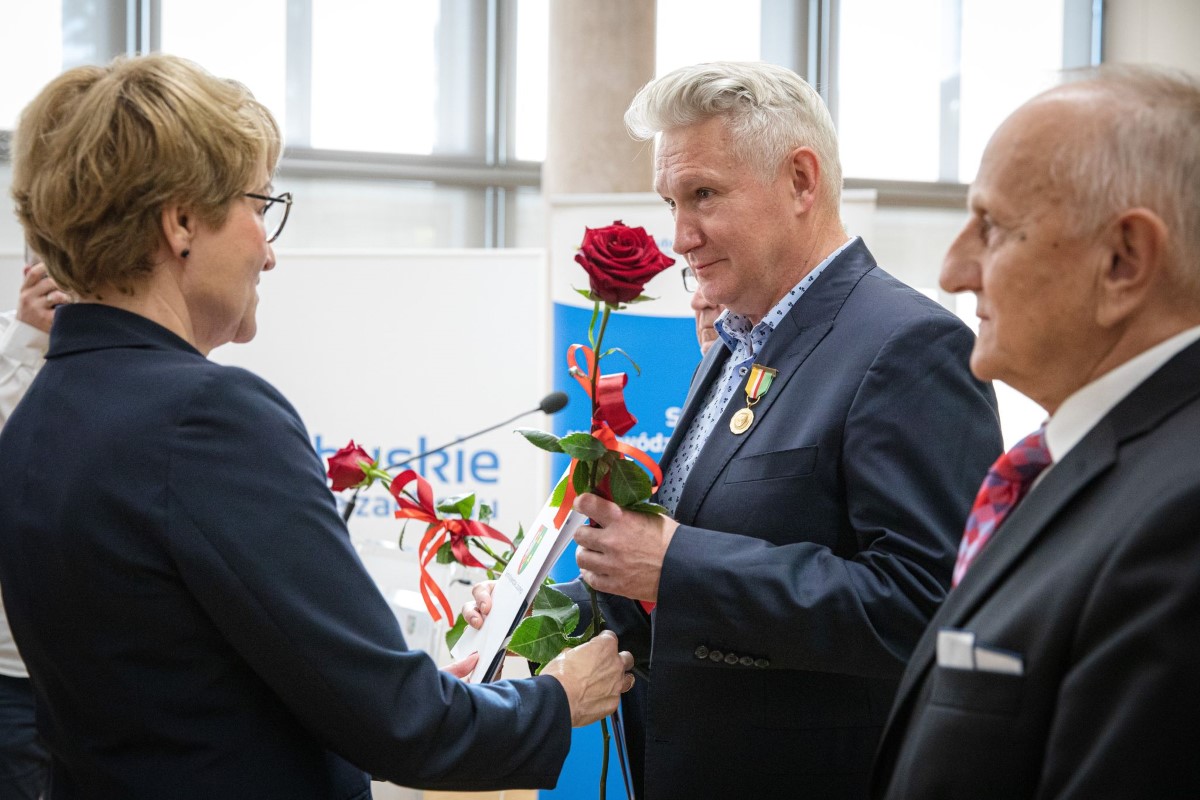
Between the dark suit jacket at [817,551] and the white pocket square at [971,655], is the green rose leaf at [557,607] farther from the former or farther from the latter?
→ the white pocket square at [971,655]

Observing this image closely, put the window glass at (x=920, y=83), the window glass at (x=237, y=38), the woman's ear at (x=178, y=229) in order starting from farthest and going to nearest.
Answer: the window glass at (x=920, y=83) → the window glass at (x=237, y=38) → the woman's ear at (x=178, y=229)

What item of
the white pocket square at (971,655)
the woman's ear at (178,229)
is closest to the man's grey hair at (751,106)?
the woman's ear at (178,229)

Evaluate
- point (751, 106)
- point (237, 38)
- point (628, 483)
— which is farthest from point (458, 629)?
point (237, 38)

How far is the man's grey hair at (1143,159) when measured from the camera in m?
1.00

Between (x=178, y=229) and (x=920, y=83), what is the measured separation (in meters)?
6.40

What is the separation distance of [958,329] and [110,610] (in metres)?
1.16

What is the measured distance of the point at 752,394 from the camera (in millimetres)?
1749

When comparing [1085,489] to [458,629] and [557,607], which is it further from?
[458,629]

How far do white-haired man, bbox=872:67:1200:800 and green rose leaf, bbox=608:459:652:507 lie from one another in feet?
1.72

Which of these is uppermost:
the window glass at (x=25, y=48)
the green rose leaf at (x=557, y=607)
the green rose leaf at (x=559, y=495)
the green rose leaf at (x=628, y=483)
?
the window glass at (x=25, y=48)

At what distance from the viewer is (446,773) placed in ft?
4.39

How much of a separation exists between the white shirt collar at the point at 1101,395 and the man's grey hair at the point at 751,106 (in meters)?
0.83

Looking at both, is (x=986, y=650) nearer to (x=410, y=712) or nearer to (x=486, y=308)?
(x=410, y=712)

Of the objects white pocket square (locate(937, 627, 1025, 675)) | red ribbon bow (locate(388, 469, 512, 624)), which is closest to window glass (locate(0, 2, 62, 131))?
red ribbon bow (locate(388, 469, 512, 624))
